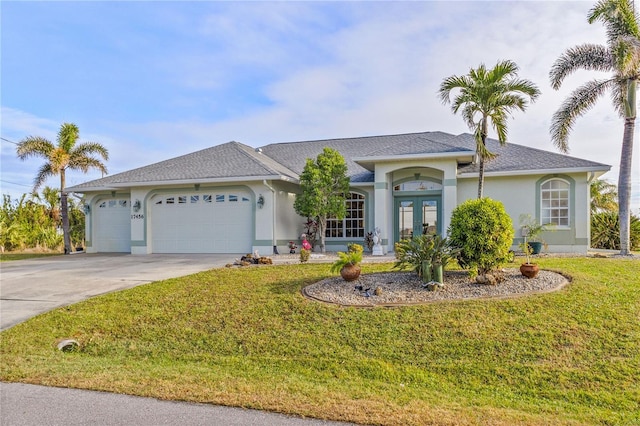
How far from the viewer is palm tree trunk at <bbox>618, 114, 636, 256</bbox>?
43.2 ft

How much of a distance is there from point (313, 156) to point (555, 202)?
10700 mm

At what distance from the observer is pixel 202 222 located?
17.3 metres

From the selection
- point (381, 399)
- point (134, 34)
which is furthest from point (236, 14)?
point (381, 399)

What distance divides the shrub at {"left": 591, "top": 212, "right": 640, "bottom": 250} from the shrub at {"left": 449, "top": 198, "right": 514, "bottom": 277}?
13.9 m

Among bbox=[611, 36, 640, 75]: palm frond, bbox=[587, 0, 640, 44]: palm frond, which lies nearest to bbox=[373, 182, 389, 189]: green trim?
bbox=[611, 36, 640, 75]: palm frond

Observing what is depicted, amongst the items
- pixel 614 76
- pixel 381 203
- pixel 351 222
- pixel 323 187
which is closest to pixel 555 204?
pixel 614 76

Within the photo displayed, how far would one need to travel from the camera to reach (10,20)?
11.8 meters

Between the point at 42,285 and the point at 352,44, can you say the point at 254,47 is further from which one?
the point at 42,285

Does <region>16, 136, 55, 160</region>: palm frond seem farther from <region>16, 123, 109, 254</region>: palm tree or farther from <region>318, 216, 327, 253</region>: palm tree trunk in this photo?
<region>318, 216, 327, 253</region>: palm tree trunk

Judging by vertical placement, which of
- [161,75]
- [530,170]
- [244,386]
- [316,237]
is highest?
[161,75]

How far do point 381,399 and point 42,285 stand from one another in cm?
947

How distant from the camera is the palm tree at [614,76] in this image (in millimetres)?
12656

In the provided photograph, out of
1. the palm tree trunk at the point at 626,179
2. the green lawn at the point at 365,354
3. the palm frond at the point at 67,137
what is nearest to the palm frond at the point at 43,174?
the palm frond at the point at 67,137

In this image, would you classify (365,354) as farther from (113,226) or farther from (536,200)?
(113,226)
